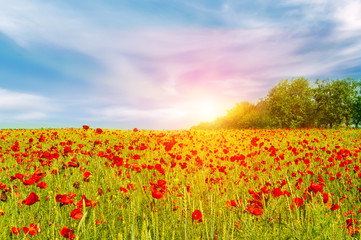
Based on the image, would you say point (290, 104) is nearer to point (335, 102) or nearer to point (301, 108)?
point (301, 108)

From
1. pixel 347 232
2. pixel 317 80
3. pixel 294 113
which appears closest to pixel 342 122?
pixel 317 80

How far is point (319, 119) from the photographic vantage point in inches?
1932

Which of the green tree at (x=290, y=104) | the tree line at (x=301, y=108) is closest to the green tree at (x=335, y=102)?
the tree line at (x=301, y=108)

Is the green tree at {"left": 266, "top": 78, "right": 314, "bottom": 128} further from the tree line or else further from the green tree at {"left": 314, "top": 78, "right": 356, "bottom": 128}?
the green tree at {"left": 314, "top": 78, "right": 356, "bottom": 128}

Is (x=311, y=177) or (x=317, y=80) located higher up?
(x=317, y=80)

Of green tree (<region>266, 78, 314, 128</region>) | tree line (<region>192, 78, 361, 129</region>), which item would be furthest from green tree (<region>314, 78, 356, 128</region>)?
green tree (<region>266, 78, 314, 128</region>)

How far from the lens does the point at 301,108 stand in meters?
40.9

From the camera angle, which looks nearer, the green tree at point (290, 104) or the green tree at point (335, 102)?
the green tree at point (290, 104)

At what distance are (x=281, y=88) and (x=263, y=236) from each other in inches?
1705

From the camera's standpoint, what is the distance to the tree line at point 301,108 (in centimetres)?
4081

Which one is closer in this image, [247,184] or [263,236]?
[263,236]

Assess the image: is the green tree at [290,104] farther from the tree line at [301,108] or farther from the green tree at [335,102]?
the green tree at [335,102]

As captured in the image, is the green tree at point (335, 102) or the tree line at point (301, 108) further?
the green tree at point (335, 102)

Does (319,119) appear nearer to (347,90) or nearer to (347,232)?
(347,90)
